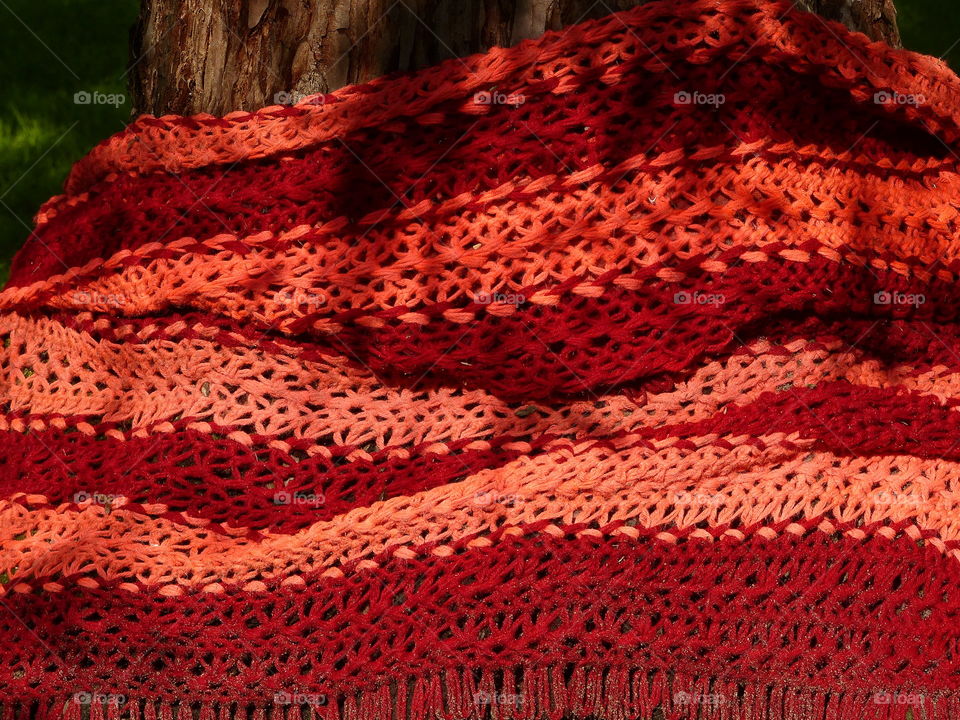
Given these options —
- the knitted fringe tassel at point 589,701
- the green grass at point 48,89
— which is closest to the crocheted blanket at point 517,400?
the knitted fringe tassel at point 589,701

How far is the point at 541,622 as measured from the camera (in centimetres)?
146

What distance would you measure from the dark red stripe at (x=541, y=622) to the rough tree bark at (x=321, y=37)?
0.82m

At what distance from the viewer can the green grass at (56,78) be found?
3.72 meters

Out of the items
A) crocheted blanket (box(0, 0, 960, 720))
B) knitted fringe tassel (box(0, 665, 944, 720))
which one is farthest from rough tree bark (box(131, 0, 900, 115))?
knitted fringe tassel (box(0, 665, 944, 720))

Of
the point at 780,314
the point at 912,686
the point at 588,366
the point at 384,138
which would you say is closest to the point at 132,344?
the point at 384,138

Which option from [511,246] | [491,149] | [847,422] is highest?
[491,149]

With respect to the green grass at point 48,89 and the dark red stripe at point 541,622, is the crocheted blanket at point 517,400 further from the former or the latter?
the green grass at point 48,89

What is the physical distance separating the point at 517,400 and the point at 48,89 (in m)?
3.29

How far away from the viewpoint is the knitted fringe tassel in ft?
4.75

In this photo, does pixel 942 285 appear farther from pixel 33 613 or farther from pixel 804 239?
pixel 33 613

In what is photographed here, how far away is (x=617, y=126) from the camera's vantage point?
1.63 metres

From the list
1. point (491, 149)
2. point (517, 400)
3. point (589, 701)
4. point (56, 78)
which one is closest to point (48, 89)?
point (56, 78)

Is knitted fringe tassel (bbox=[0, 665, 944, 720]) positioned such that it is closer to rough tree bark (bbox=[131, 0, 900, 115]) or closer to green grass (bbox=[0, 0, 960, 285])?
rough tree bark (bbox=[131, 0, 900, 115])

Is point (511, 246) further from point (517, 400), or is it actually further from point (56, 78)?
point (56, 78)
